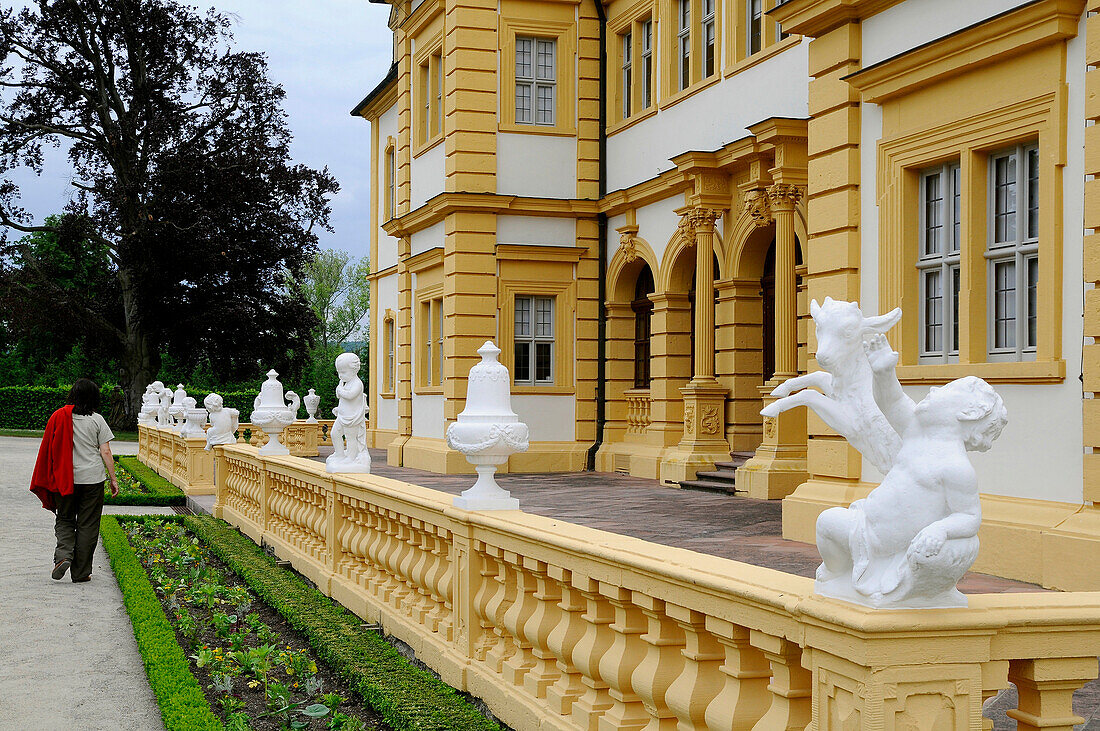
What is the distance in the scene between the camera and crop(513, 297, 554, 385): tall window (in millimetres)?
20953

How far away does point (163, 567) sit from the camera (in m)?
11.0

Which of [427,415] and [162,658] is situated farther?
[427,415]

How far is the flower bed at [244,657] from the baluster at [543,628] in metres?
1.05

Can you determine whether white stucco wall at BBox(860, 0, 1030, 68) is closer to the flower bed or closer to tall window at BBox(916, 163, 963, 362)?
tall window at BBox(916, 163, 963, 362)

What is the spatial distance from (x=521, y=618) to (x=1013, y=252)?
19.8ft

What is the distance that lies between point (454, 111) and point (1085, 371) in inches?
563

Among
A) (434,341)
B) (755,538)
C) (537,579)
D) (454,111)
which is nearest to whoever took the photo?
(537,579)

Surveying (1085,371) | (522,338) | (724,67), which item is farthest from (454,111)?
(1085,371)

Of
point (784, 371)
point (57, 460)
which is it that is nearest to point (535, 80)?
point (784, 371)

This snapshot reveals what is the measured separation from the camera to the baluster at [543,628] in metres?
4.86

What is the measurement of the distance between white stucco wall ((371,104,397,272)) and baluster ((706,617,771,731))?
26.0m

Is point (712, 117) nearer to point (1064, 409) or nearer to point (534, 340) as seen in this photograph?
point (534, 340)

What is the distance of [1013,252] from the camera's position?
360 inches

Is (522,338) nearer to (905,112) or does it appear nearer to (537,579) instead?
(905,112)
